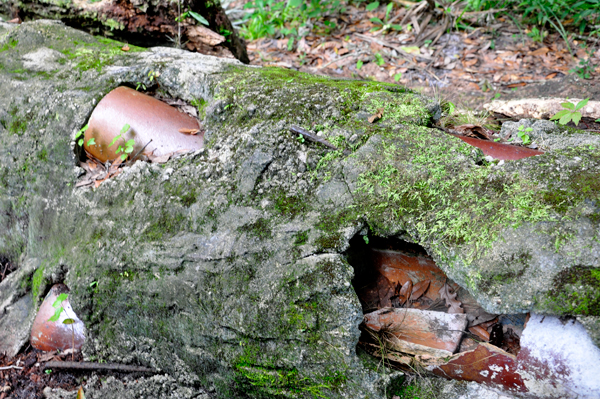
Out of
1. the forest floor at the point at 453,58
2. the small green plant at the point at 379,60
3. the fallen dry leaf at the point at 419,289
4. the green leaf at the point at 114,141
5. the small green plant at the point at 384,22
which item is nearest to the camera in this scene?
the fallen dry leaf at the point at 419,289

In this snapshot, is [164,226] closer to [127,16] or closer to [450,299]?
[450,299]

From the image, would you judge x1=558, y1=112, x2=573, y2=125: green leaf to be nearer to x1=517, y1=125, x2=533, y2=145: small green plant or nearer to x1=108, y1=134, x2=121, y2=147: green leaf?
x1=517, y1=125, x2=533, y2=145: small green plant

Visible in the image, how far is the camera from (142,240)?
2.22m

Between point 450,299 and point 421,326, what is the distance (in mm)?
182

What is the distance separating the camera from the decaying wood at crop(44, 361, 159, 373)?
2.30m

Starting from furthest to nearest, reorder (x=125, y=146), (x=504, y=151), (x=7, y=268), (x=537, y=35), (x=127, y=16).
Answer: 1. (x=537, y=35)
2. (x=127, y=16)
3. (x=7, y=268)
4. (x=125, y=146)
5. (x=504, y=151)

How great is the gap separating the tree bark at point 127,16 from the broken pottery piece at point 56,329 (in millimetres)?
2451

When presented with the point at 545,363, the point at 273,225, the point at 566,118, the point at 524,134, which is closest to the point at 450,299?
the point at 545,363

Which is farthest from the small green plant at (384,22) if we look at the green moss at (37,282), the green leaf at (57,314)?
the green leaf at (57,314)

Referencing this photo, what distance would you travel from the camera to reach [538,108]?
10.7 feet

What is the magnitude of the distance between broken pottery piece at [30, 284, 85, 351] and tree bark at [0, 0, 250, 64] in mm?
2451

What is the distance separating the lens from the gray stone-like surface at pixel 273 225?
1.64 metres

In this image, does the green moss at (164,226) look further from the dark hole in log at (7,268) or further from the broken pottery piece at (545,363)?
the dark hole in log at (7,268)

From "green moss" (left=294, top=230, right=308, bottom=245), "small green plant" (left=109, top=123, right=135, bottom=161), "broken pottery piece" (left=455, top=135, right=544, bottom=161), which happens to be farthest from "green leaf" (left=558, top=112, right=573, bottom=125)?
"small green plant" (left=109, top=123, right=135, bottom=161)
